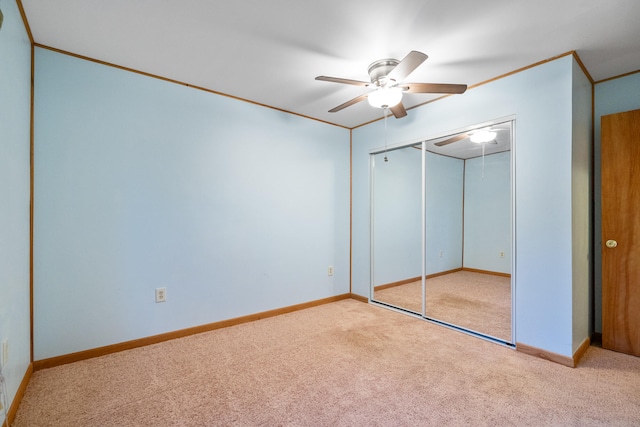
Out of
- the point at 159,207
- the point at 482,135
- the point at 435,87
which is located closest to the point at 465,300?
the point at 482,135

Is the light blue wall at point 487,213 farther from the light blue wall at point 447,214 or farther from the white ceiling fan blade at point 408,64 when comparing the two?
the white ceiling fan blade at point 408,64

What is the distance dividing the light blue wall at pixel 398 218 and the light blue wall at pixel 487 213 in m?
0.75

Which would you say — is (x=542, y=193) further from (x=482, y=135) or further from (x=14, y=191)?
(x=14, y=191)

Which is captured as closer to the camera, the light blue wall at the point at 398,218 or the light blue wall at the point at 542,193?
the light blue wall at the point at 542,193

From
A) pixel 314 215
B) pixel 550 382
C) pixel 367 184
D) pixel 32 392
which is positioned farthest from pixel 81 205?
pixel 550 382

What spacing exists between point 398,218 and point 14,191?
3966mm

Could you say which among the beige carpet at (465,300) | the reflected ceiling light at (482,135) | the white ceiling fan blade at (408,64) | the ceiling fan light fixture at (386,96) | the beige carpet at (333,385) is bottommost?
the beige carpet at (333,385)

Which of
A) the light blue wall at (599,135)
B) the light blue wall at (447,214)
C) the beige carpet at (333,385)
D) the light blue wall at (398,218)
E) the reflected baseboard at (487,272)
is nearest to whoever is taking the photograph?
the beige carpet at (333,385)

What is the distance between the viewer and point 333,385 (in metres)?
1.91

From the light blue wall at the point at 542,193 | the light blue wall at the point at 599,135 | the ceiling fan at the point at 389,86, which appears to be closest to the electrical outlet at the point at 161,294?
the ceiling fan at the point at 389,86

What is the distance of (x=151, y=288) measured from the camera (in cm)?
250

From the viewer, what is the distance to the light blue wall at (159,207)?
213cm

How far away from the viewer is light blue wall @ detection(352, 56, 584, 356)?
217 centimetres

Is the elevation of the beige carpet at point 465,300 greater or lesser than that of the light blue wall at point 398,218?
lesser
